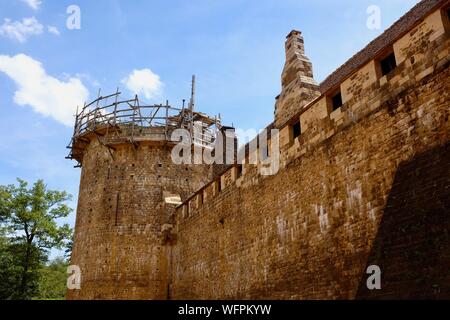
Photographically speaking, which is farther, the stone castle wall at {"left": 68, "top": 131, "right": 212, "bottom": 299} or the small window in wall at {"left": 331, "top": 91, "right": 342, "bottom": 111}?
the stone castle wall at {"left": 68, "top": 131, "right": 212, "bottom": 299}

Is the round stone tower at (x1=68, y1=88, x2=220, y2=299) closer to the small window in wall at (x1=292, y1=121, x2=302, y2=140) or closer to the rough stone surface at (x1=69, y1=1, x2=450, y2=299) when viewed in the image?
the rough stone surface at (x1=69, y1=1, x2=450, y2=299)

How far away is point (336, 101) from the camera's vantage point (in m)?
8.63

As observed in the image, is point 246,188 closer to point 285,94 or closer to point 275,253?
point 275,253

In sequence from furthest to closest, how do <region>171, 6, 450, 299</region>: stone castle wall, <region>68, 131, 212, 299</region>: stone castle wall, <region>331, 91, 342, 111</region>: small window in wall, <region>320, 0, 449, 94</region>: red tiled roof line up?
<region>68, 131, 212, 299</region>: stone castle wall
<region>320, 0, 449, 94</region>: red tiled roof
<region>331, 91, 342, 111</region>: small window in wall
<region>171, 6, 450, 299</region>: stone castle wall

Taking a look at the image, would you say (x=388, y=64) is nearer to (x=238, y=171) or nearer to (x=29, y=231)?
(x=238, y=171)

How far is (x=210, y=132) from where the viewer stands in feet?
67.3

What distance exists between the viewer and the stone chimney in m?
12.2

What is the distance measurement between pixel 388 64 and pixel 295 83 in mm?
5394

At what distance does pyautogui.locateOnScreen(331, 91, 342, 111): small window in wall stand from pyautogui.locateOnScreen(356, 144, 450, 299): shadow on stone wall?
248 centimetres

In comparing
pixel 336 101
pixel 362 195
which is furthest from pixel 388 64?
pixel 362 195

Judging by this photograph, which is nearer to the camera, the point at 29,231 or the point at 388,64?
the point at 388,64

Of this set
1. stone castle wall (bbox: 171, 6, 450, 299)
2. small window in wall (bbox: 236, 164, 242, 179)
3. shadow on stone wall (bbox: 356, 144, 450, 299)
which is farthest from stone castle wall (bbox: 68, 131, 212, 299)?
shadow on stone wall (bbox: 356, 144, 450, 299)

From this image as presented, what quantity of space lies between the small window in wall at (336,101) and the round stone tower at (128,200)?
33.5ft

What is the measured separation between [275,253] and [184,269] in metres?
6.27
